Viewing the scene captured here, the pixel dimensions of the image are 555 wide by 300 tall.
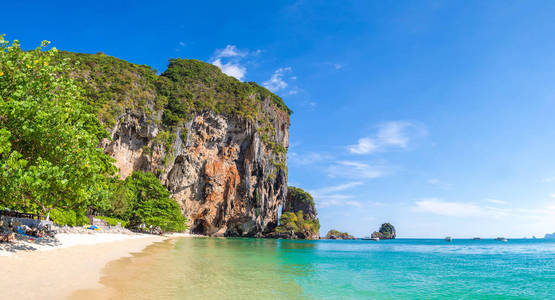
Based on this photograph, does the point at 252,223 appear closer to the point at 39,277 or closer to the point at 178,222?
the point at 178,222

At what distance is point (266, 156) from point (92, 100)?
152 ft

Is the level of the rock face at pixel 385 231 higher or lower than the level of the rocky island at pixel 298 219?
lower

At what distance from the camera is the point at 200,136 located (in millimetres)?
70125

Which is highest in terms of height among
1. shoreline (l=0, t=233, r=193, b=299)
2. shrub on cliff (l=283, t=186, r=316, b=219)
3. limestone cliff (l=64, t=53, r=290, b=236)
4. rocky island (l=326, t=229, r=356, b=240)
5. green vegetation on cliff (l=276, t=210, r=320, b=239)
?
limestone cliff (l=64, t=53, r=290, b=236)

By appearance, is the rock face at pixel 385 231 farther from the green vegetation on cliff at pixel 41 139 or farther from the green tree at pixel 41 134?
the green tree at pixel 41 134

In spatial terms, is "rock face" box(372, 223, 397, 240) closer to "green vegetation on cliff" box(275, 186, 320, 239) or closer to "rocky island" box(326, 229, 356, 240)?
"rocky island" box(326, 229, 356, 240)

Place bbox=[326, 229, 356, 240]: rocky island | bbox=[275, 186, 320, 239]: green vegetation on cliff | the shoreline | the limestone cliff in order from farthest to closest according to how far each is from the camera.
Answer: bbox=[326, 229, 356, 240]: rocky island < bbox=[275, 186, 320, 239]: green vegetation on cliff < the limestone cliff < the shoreline

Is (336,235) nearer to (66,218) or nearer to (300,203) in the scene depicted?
(300,203)

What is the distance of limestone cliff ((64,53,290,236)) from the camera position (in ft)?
178

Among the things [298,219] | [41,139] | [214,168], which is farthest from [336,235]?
[41,139]

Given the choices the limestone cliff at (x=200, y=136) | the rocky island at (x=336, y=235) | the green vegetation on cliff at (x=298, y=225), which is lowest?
the rocky island at (x=336, y=235)

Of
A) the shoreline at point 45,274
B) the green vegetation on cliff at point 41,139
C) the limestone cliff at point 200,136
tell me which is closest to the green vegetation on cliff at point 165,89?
the limestone cliff at point 200,136

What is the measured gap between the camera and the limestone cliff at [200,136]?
178ft

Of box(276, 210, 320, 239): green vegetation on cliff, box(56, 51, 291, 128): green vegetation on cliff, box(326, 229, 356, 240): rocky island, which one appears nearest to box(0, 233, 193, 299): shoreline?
box(56, 51, 291, 128): green vegetation on cliff
